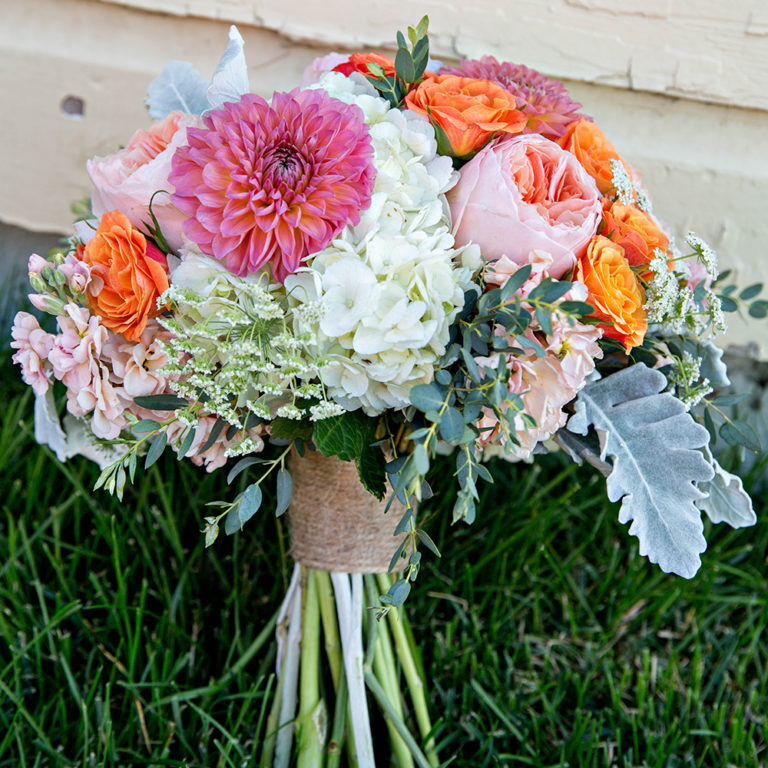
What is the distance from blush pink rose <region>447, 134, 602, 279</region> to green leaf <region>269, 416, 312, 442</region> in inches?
10.3

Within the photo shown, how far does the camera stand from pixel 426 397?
28.5 inches

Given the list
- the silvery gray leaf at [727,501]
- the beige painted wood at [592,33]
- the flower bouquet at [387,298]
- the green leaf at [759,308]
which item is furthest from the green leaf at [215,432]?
the beige painted wood at [592,33]

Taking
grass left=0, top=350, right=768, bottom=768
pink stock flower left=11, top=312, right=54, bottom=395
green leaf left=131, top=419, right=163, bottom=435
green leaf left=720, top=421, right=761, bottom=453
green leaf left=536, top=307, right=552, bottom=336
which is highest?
green leaf left=536, top=307, right=552, bottom=336

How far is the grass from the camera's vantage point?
114 cm

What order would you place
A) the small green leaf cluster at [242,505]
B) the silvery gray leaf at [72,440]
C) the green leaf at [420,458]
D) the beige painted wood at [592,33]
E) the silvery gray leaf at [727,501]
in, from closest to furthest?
the green leaf at [420,458] < the small green leaf cluster at [242,505] < the silvery gray leaf at [727,501] < the silvery gray leaf at [72,440] < the beige painted wood at [592,33]

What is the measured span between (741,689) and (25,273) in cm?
177

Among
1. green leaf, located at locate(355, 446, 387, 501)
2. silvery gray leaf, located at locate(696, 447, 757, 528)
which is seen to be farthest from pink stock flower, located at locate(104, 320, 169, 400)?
silvery gray leaf, located at locate(696, 447, 757, 528)

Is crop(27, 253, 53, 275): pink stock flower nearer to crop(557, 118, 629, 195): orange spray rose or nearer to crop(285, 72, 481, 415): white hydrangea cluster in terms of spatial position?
crop(285, 72, 481, 415): white hydrangea cluster

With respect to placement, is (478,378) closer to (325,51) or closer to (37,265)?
(37,265)

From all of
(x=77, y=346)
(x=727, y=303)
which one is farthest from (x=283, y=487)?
(x=727, y=303)

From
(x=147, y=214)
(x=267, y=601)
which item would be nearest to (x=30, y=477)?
(x=267, y=601)

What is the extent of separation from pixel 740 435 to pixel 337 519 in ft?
1.72

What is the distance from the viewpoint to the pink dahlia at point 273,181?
2.44 feet

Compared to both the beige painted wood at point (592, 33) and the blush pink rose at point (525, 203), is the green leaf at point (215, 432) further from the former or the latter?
the beige painted wood at point (592, 33)
